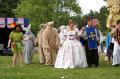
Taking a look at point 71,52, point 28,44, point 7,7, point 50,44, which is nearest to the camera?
point 71,52

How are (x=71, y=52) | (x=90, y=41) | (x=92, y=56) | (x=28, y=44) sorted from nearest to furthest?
(x=71, y=52) < (x=90, y=41) < (x=92, y=56) < (x=28, y=44)

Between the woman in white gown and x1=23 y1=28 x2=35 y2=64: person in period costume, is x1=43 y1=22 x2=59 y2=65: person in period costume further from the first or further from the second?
x1=23 y1=28 x2=35 y2=64: person in period costume

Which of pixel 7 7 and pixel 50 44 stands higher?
pixel 7 7

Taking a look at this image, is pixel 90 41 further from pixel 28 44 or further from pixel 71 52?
pixel 28 44

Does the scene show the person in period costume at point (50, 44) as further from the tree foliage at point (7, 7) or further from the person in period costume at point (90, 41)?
the tree foliage at point (7, 7)

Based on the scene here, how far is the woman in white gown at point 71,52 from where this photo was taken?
18.7 m

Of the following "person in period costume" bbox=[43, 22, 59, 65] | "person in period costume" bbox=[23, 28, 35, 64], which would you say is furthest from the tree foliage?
"person in period costume" bbox=[43, 22, 59, 65]

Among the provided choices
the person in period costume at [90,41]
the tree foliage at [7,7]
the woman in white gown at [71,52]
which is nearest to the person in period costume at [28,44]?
the woman in white gown at [71,52]

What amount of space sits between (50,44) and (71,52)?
2621 mm

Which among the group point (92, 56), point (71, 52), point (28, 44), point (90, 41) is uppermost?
point (28, 44)

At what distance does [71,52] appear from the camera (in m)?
18.8

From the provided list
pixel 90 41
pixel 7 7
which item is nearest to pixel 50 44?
pixel 90 41

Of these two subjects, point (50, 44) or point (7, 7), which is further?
point (7, 7)

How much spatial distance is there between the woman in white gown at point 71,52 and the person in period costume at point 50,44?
1.89 metres
